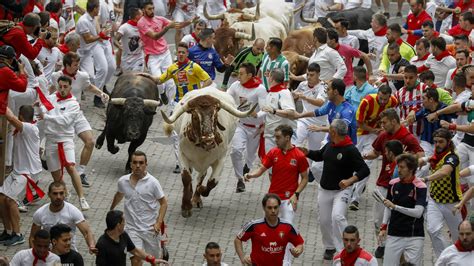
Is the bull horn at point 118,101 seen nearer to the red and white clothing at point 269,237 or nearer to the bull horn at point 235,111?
the bull horn at point 235,111

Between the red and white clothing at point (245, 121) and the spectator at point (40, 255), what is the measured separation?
5767 millimetres

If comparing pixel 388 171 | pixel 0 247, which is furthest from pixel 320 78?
pixel 0 247

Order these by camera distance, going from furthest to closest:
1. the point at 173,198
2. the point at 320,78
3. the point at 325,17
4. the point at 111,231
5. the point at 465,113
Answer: the point at 325,17, the point at 320,78, the point at 173,198, the point at 465,113, the point at 111,231

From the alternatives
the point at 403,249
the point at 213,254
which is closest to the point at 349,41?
the point at 403,249

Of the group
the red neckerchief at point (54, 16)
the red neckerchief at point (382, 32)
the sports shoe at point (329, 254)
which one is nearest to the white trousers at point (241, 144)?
the sports shoe at point (329, 254)

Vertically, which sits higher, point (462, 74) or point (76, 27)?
point (462, 74)

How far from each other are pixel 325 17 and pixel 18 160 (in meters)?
10.5

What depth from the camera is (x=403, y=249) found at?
1739cm

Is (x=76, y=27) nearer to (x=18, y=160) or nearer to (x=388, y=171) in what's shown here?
(x=18, y=160)

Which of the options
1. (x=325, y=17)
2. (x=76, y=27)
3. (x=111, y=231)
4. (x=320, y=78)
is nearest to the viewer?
(x=111, y=231)

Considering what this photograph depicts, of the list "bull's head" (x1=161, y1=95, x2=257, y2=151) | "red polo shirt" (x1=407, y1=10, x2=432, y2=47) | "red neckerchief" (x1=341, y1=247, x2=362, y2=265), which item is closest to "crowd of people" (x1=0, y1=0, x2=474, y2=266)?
"red neckerchief" (x1=341, y1=247, x2=362, y2=265)

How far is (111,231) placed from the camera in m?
16.3

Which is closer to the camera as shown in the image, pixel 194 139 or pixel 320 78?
pixel 194 139

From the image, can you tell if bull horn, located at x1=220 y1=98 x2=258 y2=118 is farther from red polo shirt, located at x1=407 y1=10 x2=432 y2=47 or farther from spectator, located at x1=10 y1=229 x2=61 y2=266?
red polo shirt, located at x1=407 y1=10 x2=432 y2=47
